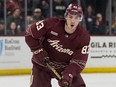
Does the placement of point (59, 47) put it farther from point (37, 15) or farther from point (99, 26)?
point (99, 26)

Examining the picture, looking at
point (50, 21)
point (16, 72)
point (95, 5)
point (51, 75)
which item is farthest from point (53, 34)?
point (95, 5)

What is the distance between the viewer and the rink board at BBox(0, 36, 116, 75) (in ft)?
23.6

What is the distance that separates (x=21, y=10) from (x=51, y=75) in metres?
4.82

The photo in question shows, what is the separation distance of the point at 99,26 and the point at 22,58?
6.44 ft

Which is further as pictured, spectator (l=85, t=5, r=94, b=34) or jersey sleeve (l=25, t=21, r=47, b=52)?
spectator (l=85, t=5, r=94, b=34)

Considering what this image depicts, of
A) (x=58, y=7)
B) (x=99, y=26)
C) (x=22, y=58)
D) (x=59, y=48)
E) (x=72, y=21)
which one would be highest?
(x=72, y=21)

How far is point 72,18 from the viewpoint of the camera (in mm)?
3016

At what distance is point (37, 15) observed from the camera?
804 centimetres

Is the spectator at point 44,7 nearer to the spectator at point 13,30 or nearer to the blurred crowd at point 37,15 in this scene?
the blurred crowd at point 37,15

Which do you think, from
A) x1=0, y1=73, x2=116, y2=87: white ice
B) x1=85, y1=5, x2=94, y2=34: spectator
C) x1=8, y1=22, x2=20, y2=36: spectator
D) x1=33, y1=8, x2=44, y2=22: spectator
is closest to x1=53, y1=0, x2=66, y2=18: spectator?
x1=33, y1=8, x2=44, y2=22: spectator

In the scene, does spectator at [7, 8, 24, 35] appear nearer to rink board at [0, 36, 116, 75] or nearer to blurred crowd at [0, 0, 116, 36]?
blurred crowd at [0, 0, 116, 36]

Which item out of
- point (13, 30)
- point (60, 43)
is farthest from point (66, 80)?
point (13, 30)

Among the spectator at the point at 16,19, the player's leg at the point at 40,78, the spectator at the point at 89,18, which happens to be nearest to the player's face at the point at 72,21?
the player's leg at the point at 40,78

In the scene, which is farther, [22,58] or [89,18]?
[89,18]
